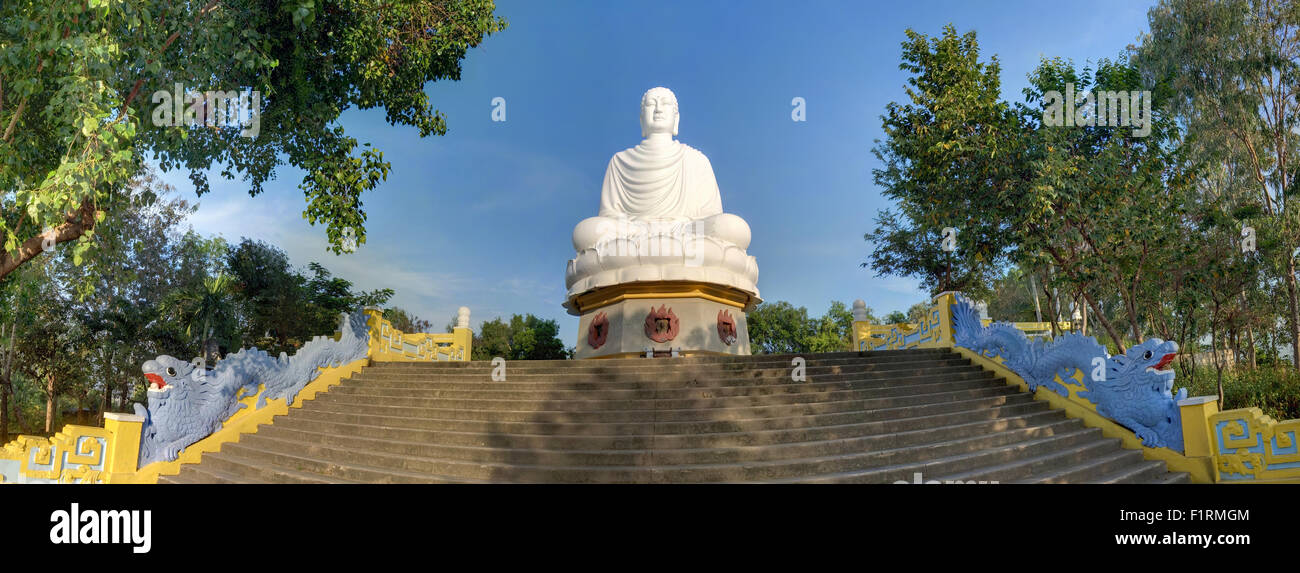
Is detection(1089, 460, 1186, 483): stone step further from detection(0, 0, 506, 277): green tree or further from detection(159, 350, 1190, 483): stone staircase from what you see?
detection(0, 0, 506, 277): green tree

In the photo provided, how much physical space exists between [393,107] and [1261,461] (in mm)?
10791

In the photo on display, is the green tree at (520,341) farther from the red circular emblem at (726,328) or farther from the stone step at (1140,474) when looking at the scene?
the stone step at (1140,474)

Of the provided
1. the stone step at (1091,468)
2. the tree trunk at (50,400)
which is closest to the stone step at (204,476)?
the stone step at (1091,468)

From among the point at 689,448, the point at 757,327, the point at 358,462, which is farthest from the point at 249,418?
the point at 757,327

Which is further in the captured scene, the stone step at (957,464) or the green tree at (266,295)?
the green tree at (266,295)

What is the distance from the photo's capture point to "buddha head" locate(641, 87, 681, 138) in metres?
14.3

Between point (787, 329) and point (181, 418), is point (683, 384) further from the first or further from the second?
point (787, 329)

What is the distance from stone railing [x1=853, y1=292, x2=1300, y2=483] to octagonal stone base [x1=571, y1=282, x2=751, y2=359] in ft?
13.9

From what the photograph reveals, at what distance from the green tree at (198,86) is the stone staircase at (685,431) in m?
2.51

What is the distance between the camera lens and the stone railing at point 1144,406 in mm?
5469

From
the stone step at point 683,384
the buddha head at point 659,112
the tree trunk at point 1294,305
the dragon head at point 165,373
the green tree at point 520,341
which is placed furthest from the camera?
the green tree at point 520,341

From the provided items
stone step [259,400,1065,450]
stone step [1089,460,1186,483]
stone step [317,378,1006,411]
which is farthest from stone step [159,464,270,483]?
stone step [1089,460,1186,483]

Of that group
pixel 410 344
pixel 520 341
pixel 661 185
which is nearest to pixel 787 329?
pixel 520 341

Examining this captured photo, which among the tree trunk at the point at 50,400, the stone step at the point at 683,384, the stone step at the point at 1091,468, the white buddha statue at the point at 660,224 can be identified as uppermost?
the white buddha statue at the point at 660,224
